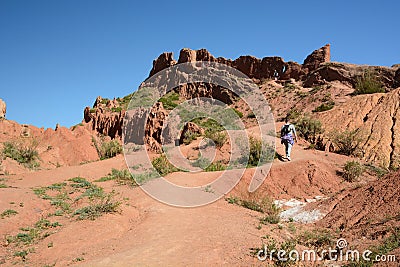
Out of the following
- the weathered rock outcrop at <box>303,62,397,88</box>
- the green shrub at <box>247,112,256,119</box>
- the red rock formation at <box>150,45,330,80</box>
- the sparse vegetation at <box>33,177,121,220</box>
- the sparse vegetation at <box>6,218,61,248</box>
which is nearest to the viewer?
the sparse vegetation at <box>6,218,61,248</box>

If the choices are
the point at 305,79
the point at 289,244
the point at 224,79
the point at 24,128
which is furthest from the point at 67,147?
the point at 305,79

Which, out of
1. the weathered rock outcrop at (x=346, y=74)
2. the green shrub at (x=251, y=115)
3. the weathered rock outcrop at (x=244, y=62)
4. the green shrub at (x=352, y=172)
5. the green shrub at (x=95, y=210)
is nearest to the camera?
the green shrub at (x=95, y=210)

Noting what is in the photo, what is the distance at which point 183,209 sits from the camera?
768 cm

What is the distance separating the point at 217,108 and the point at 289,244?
30227 millimetres

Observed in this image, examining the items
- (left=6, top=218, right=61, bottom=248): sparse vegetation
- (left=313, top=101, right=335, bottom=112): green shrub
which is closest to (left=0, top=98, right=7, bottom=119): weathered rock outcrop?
(left=6, top=218, right=61, bottom=248): sparse vegetation

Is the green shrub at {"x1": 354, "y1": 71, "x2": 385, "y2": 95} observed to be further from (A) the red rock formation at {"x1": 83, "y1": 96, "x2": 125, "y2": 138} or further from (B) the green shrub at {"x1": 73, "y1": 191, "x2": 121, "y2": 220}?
(B) the green shrub at {"x1": 73, "y1": 191, "x2": 121, "y2": 220}

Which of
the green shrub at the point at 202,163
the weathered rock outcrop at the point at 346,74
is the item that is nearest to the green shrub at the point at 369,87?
the weathered rock outcrop at the point at 346,74

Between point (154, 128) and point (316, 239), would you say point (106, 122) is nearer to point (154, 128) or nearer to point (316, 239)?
point (154, 128)

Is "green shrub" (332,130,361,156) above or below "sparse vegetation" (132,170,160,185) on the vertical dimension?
above

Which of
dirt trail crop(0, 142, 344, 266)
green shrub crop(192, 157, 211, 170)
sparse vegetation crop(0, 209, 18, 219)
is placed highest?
green shrub crop(192, 157, 211, 170)

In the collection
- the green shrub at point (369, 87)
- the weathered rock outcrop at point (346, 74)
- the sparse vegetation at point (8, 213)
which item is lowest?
the sparse vegetation at point (8, 213)

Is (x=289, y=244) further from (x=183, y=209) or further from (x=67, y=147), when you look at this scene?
(x=67, y=147)

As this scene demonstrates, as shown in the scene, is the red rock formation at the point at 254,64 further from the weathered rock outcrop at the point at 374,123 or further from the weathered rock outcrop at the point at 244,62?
the weathered rock outcrop at the point at 374,123

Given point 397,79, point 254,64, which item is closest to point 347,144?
point 397,79
